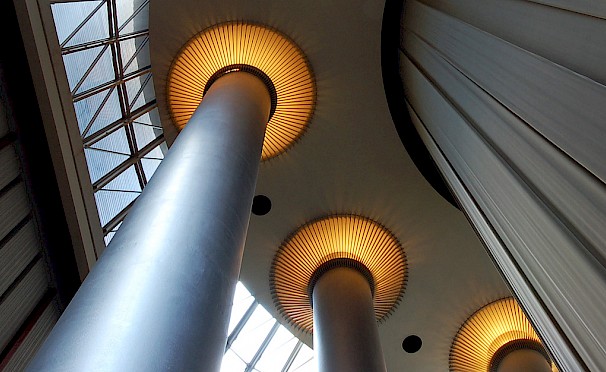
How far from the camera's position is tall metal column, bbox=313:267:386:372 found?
23.2ft

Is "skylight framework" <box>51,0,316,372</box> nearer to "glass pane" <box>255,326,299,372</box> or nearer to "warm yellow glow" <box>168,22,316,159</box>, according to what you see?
"warm yellow glow" <box>168,22,316,159</box>

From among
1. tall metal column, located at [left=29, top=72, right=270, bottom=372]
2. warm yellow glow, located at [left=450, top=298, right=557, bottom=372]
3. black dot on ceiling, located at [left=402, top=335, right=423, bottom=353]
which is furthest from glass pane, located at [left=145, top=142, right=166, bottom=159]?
warm yellow glow, located at [left=450, top=298, right=557, bottom=372]

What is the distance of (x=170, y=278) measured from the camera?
3023 millimetres

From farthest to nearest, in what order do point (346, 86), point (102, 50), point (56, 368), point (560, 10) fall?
point (102, 50) < point (346, 86) < point (560, 10) < point (56, 368)

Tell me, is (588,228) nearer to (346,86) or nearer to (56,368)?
(56,368)

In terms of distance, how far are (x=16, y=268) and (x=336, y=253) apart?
488cm

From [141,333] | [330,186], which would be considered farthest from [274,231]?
[141,333]

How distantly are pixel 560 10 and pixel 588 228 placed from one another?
3.92ft

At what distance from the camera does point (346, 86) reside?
7.88 meters

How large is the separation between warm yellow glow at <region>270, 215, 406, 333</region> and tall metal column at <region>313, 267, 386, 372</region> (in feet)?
1.06

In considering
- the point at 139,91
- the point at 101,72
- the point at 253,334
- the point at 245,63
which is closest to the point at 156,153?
the point at 139,91

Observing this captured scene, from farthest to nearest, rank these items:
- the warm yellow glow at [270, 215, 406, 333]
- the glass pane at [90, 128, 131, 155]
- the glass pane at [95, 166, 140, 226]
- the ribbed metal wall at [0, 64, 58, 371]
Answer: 1. the warm yellow glow at [270, 215, 406, 333]
2. the glass pane at [90, 128, 131, 155]
3. the glass pane at [95, 166, 140, 226]
4. the ribbed metal wall at [0, 64, 58, 371]

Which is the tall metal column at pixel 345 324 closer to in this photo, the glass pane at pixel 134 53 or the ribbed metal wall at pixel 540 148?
the ribbed metal wall at pixel 540 148

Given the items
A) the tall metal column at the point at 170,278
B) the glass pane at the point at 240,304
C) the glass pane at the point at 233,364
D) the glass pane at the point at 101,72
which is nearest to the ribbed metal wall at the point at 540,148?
the tall metal column at the point at 170,278
